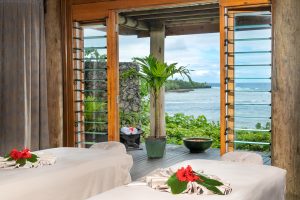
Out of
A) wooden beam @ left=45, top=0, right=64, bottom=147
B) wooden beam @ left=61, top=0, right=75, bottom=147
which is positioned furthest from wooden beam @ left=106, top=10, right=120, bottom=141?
wooden beam @ left=45, top=0, right=64, bottom=147

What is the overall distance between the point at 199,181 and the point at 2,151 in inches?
135

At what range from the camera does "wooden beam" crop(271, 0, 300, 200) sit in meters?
3.66

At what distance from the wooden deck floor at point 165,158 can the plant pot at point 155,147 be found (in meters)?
0.10

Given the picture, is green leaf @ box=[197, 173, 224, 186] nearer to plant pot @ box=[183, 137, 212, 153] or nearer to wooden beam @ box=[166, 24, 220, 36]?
plant pot @ box=[183, 137, 212, 153]

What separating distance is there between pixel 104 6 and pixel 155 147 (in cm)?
232

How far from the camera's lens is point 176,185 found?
1.95m

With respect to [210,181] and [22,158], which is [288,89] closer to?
[210,181]

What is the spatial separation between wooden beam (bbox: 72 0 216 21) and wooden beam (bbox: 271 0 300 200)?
40.5 inches

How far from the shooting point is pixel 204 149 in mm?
6801

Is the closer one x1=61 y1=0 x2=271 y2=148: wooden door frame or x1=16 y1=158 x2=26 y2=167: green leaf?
x1=16 y1=158 x2=26 y2=167: green leaf

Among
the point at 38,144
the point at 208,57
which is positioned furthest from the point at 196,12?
the point at 208,57

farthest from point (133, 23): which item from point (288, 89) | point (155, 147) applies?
point (288, 89)

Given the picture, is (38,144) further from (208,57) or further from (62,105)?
(208,57)

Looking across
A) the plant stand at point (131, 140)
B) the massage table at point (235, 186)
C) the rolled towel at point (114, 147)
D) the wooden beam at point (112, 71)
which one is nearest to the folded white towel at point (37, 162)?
the rolled towel at point (114, 147)
